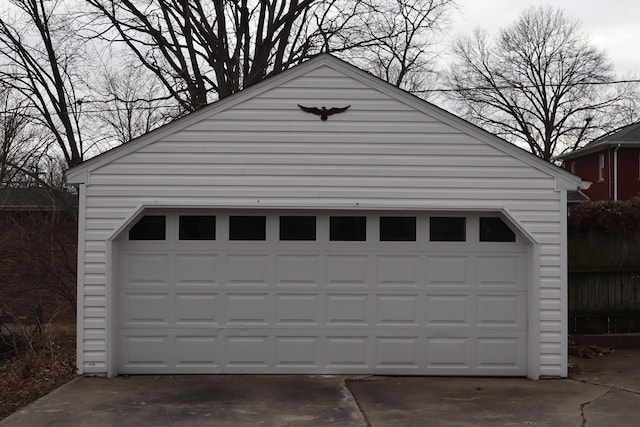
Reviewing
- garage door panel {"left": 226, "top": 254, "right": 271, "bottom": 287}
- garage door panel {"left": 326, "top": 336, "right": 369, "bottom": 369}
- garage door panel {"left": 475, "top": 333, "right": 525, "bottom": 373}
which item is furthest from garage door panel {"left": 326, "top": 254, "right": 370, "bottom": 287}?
garage door panel {"left": 475, "top": 333, "right": 525, "bottom": 373}

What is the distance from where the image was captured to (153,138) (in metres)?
9.40

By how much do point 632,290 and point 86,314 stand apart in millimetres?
8582

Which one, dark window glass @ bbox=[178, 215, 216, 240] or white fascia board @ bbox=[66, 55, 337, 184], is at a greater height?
white fascia board @ bbox=[66, 55, 337, 184]

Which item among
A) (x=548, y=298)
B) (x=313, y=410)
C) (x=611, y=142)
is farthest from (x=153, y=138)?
(x=611, y=142)

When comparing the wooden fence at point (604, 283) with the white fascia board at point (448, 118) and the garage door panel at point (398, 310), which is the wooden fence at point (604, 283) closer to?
the white fascia board at point (448, 118)

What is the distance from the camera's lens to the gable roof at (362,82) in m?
9.38

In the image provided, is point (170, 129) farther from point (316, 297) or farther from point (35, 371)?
point (35, 371)

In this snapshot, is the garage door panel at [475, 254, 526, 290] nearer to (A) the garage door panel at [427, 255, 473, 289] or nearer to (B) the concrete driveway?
(A) the garage door panel at [427, 255, 473, 289]

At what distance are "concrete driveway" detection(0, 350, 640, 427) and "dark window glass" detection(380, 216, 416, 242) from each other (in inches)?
73.6

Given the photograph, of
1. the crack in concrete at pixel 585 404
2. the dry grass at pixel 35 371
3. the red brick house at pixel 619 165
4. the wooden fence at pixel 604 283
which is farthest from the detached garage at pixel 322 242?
the red brick house at pixel 619 165

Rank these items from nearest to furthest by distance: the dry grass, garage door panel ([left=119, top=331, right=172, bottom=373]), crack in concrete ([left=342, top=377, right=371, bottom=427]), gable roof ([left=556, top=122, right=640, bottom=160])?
crack in concrete ([left=342, top=377, right=371, bottom=427]) → the dry grass → garage door panel ([left=119, top=331, right=172, bottom=373]) → gable roof ([left=556, top=122, right=640, bottom=160])

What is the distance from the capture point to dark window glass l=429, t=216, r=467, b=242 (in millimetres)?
9766

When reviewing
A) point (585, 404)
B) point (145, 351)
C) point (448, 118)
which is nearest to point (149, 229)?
point (145, 351)

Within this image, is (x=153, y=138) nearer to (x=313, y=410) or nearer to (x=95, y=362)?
(x=95, y=362)
